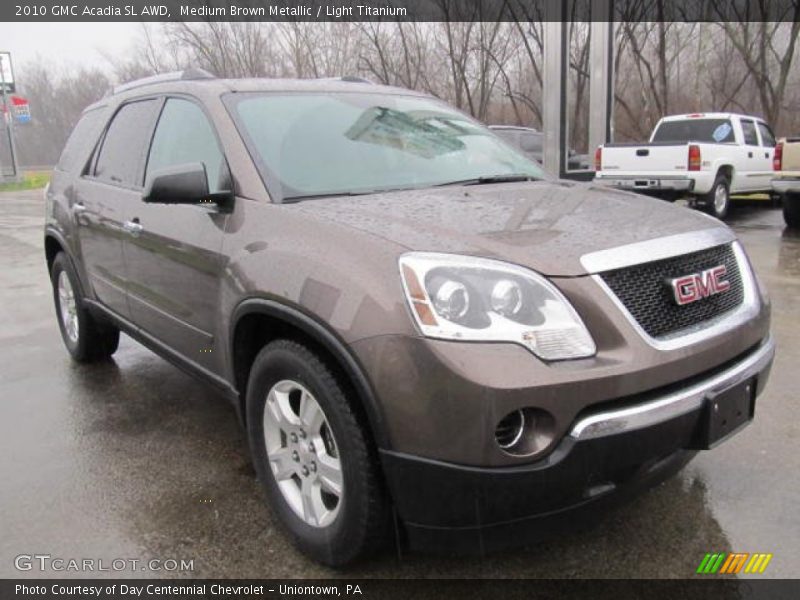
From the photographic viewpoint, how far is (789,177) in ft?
31.3

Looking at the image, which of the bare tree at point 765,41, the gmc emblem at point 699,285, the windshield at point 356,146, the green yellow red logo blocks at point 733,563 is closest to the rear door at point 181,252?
the windshield at point 356,146

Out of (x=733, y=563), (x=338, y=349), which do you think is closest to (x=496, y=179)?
(x=338, y=349)

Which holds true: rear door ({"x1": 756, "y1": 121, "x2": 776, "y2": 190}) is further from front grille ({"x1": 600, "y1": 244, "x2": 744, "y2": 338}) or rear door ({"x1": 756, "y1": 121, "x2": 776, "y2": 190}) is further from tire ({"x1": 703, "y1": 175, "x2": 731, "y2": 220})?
front grille ({"x1": 600, "y1": 244, "x2": 744, "y2": 338})

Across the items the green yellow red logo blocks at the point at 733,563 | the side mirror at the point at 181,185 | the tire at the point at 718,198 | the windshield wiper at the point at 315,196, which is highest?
the side mirror at the point at 181,185

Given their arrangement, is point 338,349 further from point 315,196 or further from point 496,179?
point 496,179

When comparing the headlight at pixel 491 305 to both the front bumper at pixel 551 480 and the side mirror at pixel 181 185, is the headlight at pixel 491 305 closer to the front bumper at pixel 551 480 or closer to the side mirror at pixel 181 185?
the front bumper at pixel 551 480

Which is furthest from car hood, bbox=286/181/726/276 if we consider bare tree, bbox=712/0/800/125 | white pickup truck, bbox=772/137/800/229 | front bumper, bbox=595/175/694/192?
bare tree, bbox=712/0/800/125

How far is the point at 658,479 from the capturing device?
217 cm

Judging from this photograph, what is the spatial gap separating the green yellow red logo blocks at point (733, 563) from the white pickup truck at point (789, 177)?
839cm

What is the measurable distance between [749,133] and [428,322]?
1290cm

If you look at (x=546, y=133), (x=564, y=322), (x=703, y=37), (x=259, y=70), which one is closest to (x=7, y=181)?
(x=259, y=70)

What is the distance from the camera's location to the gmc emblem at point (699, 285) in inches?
85.7

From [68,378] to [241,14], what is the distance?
76.1 feet

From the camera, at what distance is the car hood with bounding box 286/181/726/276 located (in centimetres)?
211
